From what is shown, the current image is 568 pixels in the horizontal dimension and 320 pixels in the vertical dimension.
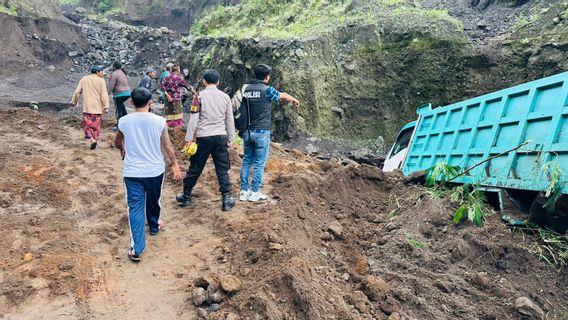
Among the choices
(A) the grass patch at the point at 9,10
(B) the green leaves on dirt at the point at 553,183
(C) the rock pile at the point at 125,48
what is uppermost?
(A) the grass patch at the point at 9,10

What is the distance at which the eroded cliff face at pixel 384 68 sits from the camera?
11.9 meters

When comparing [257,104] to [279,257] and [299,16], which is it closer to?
[279,257]

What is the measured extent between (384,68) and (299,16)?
478cm

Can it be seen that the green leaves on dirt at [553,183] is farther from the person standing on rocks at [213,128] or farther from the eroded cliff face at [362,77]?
the eroded cliff face at [362,77]

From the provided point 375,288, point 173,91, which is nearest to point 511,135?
point 375,288

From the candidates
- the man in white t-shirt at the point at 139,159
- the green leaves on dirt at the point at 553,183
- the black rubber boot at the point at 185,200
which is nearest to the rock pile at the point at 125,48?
the black rubber boot at the point at 185,200

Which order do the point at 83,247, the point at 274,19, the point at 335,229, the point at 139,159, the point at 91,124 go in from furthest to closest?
the point at 274,19 < the point at 91,124 < the point at 335,229 < the point at 83,247 < the point at 139,159

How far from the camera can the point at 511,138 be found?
4.97m

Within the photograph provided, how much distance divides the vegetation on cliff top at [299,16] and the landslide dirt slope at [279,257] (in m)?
9.13

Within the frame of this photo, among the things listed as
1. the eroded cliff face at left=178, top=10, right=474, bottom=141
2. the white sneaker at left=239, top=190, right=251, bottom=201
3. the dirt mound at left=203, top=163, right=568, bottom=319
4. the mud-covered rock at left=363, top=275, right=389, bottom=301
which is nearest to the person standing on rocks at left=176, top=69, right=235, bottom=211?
the white sneaker at left=239, top=190, right=251, bottom=201

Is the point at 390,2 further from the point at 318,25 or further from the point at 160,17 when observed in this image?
the point at 160,17

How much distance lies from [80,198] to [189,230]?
1.81 meters

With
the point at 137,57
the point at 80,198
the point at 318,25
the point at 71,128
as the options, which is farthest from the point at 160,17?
the point at 80,198

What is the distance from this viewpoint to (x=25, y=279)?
357 cm
